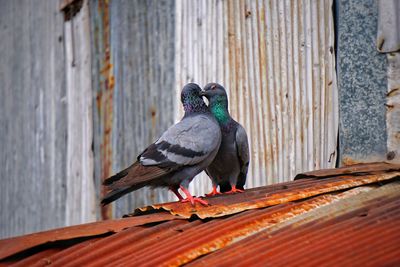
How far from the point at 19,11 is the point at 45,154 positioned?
2.05 metres

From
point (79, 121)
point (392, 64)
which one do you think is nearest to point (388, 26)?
point (392, 64)

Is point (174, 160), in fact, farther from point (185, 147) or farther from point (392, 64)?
point (392, 64)

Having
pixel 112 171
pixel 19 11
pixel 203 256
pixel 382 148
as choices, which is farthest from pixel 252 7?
pixel 19 11

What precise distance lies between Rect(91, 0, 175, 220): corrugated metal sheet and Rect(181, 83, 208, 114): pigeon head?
135cm

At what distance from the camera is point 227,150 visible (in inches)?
218

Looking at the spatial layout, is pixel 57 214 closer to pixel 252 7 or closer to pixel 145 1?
pixel 145 1

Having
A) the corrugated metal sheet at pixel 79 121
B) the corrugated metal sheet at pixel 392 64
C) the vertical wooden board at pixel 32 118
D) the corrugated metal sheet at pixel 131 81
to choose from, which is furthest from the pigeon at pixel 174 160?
the vertical wooden board at pixel 32 118

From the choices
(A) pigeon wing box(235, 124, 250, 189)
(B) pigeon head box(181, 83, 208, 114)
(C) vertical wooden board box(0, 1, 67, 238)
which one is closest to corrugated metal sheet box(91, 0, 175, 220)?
(C) vertical wooden board box(0, 1, 67, 238)

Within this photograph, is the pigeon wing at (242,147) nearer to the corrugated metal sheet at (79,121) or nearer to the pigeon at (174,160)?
the pigeon at (174,160)

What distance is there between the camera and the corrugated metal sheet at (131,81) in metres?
7.26

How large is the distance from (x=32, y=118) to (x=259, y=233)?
21.6ft

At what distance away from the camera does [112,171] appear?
26.2ft

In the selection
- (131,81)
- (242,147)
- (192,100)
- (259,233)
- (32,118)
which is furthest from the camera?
(32,118)

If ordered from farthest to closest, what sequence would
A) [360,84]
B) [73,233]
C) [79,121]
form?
[79,121], [360,84], [73,233]
